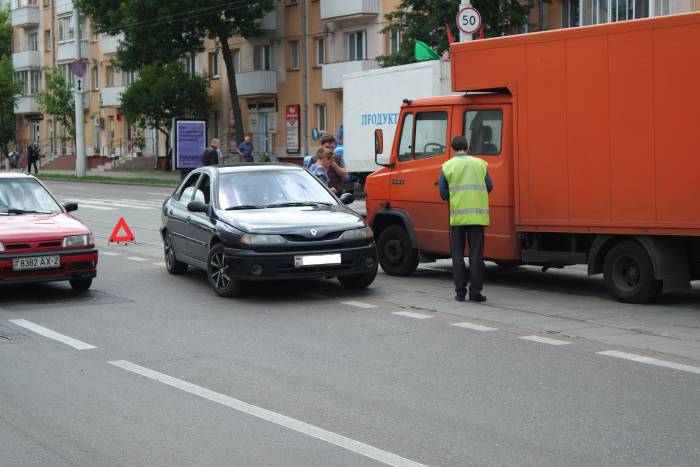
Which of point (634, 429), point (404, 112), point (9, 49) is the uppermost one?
point (9, 49)

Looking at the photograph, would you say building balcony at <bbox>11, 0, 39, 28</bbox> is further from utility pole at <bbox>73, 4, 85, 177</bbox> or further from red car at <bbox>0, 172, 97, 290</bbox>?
red car at <bbox>0, 172, 97, 290</bbox>

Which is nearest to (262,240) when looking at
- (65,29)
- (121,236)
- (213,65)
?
→ (121,236)

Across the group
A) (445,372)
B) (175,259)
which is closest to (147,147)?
(175,259)

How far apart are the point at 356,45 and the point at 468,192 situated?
4064 cm

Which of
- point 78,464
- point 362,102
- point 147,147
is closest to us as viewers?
point 78,464

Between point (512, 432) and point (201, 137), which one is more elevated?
point (201, 137)

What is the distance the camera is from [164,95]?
58.1 m

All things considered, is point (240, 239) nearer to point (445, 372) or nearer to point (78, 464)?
point (445, 372)

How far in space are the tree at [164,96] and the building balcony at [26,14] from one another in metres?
30.1

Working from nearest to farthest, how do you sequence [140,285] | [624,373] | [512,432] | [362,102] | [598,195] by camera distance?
[512,432]
[624,373]
[598,195]
[140,285]
[362,102]

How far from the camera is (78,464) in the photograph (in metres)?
6.13

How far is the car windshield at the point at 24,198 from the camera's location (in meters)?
13.7

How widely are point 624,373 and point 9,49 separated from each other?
92.2 metres

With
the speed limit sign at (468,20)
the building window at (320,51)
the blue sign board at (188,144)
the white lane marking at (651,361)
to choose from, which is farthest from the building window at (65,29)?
the white lane marking at (651,361)
